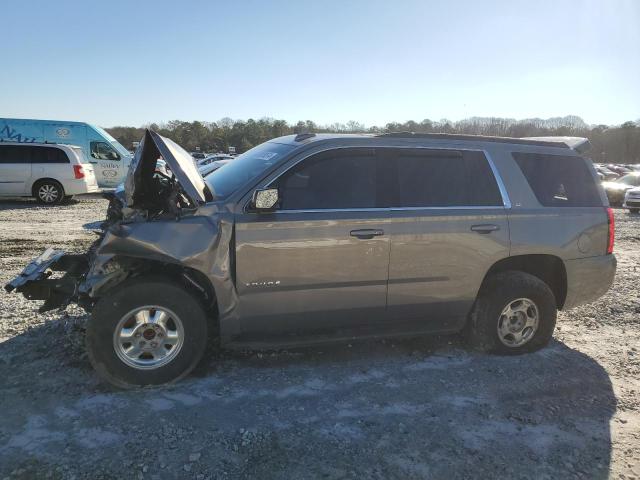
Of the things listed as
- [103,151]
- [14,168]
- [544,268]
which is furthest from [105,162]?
[544,268]

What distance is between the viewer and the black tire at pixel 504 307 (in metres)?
4.38

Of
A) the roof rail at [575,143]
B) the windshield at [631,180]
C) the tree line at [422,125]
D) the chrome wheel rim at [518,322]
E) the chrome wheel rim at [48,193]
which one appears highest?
the tree line at [422,125]

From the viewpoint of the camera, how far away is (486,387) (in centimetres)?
392

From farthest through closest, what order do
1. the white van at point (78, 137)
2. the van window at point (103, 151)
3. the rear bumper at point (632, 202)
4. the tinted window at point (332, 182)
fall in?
the van window at point (103, 151) → the white van at point (78, 137) → the rear bumper at point (632, 202) → the tinted window at point (332, 182)

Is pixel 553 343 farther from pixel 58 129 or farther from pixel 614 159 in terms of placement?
pixel 614 159

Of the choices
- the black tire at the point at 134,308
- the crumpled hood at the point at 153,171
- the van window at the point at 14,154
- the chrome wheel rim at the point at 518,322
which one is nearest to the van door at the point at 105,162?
the van window at the point at 14,154

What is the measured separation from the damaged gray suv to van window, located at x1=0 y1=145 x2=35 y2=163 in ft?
39.9

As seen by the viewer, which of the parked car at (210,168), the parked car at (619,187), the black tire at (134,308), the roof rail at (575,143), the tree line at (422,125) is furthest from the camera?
the tree line at (422,125)

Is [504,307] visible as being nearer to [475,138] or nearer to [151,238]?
[475,138]

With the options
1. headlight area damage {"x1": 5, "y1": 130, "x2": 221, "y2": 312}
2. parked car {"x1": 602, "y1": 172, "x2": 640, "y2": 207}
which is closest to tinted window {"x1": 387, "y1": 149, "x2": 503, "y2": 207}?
headlight area damage {"x1": 5, "y1": 130, "x2": 221, "y2": 312}

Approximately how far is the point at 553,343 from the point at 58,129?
19.5 m

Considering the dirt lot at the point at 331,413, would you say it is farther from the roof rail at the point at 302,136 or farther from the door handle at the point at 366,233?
the roof rail at the point at 302,136

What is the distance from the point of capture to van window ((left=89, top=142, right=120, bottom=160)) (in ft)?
62.8

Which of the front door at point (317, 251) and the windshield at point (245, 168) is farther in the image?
the windshield at point (245, 168)
